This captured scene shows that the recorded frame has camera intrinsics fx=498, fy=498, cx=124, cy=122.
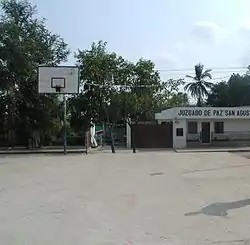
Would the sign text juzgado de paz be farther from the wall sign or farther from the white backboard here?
the white backboard

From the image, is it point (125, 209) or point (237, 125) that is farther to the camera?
point (237, 125)

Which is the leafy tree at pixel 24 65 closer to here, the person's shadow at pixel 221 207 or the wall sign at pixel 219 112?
the wall sign at pixel 219 112

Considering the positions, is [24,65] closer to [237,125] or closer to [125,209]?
[237,125]

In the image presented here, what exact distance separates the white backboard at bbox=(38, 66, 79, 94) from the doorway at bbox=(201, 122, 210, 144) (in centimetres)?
1590

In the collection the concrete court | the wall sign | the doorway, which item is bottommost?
the concrete court

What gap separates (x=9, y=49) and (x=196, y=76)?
49.6 m

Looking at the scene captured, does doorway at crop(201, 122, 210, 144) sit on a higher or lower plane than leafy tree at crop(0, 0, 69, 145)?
lower

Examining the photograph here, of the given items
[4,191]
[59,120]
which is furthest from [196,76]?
[4,191]

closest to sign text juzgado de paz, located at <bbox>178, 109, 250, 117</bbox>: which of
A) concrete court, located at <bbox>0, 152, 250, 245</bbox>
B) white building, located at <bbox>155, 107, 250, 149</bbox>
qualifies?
white building, located at <bbox>155, 107, 250, 149</bbox>

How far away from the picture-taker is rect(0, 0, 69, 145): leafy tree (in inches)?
1598

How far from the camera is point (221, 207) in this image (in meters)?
11.0

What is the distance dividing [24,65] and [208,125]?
18.5 metres

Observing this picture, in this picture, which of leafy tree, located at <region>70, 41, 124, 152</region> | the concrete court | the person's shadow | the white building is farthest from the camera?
the white building

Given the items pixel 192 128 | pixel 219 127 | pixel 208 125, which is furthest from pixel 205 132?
pixel 219 127
